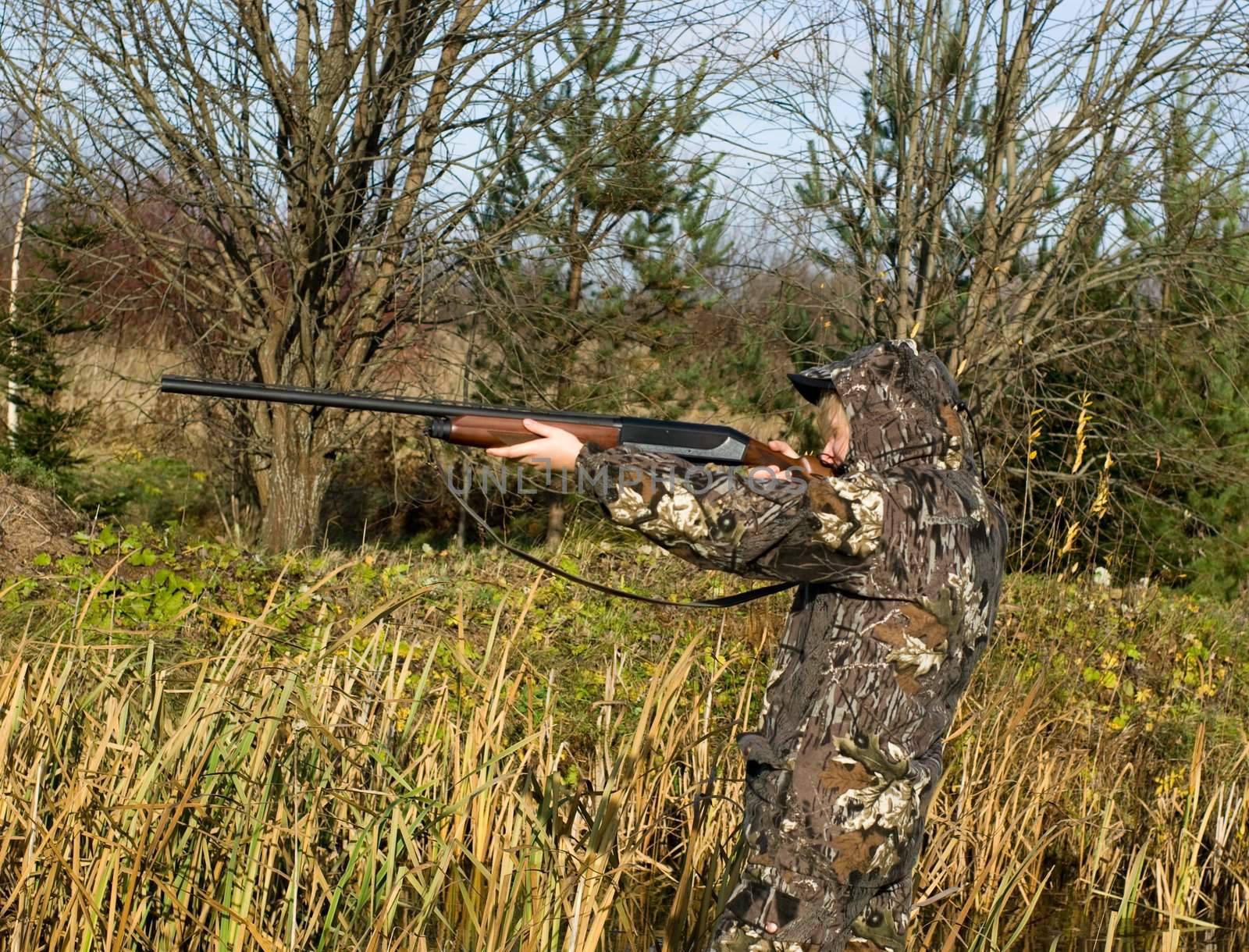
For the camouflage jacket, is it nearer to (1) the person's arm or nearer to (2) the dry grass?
(1) the person's arm

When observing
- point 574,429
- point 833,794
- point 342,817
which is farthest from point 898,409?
point 342,817

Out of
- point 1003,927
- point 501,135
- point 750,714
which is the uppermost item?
point 501,135

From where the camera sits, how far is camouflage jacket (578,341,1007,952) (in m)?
2.22

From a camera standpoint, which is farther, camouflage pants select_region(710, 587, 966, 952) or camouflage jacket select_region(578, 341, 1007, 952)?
camouflage pants select_region(710, 587, 966, 952)

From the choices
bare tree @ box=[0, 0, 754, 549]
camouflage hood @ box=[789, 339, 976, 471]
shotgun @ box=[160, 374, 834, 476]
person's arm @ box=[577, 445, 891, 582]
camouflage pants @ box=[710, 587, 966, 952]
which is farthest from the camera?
bare tree @ box=[0, 0, 754, 549]

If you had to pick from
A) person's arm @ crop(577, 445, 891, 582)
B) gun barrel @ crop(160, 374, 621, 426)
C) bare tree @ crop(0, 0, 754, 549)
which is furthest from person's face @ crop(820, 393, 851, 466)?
bare tree @ crop(0, 0, 754, 549)

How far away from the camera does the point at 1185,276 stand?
28.6 ft

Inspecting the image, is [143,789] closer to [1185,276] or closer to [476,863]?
[476,863]

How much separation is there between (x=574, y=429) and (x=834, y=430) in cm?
54

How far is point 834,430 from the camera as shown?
258 cm

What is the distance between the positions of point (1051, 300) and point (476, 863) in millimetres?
7099

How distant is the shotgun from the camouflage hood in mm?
163

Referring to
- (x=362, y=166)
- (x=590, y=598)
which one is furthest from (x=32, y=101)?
(x=590, y=598)

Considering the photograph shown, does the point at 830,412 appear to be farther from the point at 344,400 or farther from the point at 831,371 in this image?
the point at 344,400
